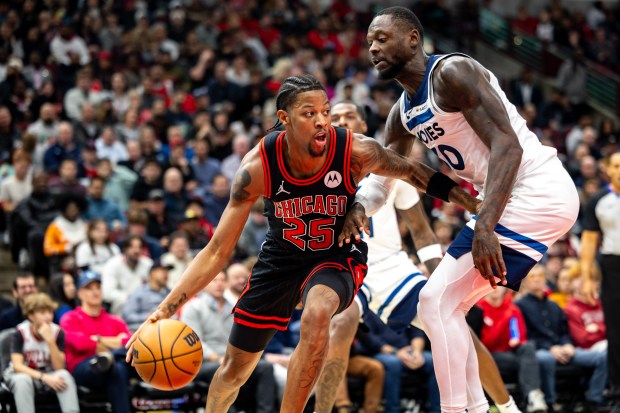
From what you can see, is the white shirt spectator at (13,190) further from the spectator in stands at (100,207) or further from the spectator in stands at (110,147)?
the spectator in stands at (110,147)

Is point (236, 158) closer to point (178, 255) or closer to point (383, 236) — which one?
point (178, 255)

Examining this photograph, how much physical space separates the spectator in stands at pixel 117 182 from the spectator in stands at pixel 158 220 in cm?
59

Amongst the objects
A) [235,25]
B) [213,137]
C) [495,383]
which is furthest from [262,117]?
[495,383]

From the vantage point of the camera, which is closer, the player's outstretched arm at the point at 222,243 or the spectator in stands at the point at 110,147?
the player's outstretched arm at the point at 222,243

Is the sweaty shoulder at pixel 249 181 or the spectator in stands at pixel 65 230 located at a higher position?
the sweaty shoulder at pixel 249 181

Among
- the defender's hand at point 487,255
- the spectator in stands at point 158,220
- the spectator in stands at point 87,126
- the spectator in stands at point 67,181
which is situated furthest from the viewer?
the spectator in stands at point 87,126

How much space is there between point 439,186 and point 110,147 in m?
7.80

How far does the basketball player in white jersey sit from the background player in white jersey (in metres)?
1.37

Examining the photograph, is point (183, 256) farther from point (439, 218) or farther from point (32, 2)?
point (32, 2)

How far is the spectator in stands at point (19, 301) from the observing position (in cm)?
863

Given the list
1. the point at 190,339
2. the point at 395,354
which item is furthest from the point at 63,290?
the point at 190,339

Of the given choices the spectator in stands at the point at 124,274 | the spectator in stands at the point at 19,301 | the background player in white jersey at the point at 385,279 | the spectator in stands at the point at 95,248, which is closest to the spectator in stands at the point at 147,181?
the spectator in stands at the point at 95,248

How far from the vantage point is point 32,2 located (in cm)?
1505

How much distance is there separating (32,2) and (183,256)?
7.11 metres
